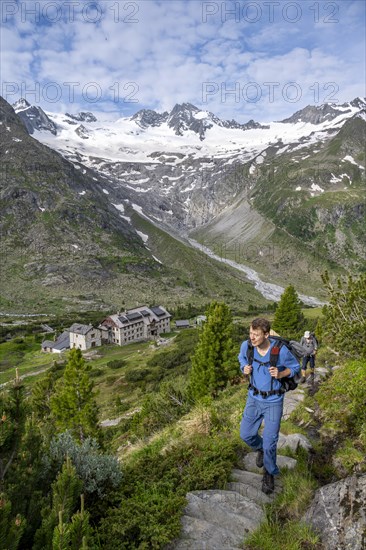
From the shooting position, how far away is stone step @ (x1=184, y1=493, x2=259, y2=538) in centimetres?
593

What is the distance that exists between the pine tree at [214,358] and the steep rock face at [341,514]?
18766mm

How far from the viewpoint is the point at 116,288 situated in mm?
161125

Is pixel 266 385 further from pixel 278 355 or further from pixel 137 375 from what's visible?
pixel 137 375

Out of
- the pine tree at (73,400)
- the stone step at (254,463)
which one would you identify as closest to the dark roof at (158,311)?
the pine tree at (73,400)

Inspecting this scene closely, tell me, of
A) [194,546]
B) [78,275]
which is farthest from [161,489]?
[78,275]

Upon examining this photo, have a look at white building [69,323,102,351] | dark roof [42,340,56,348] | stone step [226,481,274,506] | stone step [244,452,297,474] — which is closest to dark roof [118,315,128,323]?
white building [69,323,102,351]

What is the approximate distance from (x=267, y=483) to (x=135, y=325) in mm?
89374

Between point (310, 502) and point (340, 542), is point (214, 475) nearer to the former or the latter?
point (310, 502)

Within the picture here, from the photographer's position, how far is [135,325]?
311 feet

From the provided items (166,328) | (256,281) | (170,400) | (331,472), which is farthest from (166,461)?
(256,281)

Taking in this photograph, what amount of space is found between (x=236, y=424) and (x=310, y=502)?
4734 mm

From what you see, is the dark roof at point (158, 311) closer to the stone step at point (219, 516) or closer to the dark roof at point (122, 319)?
the dark roof at point (122, 319)

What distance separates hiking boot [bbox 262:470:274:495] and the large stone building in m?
85.6

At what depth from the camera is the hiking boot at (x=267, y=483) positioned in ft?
23.1
